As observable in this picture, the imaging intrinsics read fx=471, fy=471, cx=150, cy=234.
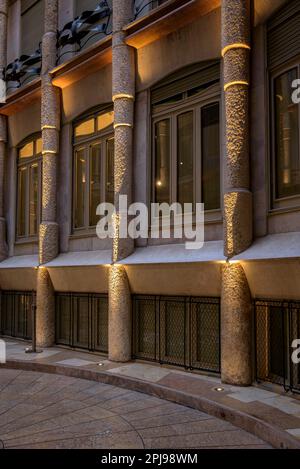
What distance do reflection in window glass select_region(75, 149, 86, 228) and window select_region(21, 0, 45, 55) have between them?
16.0 feet

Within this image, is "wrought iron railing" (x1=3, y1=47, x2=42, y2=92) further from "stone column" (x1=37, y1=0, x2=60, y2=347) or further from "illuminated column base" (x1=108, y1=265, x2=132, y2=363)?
"illuminated column base" (x1=108, y1=265, x2=132, y2=363)

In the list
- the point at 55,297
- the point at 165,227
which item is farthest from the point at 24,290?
the point at 165,227

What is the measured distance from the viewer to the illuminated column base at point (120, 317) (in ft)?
35.8

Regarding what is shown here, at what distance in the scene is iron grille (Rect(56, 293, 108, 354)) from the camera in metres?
12.3

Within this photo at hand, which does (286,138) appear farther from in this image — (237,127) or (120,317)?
(120,317)

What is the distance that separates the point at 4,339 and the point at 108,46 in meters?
9.69

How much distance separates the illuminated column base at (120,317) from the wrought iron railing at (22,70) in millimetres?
7916

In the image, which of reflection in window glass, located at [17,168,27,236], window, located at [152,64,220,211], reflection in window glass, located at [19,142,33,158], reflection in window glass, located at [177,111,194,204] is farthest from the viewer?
reflection in window glass, located at [17,168,27,236]

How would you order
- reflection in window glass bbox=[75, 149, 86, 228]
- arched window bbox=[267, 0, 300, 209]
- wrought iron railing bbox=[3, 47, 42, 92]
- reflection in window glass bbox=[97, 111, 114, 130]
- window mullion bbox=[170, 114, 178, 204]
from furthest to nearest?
wrought iron railing bbox=[3, 47, 42, 92] < reflection in window glass bbox=[75, 149, 86, 228] < reflection in window glass bbox=[97, 111, 114, 130] < window mullion bbox=[170, 114, 178, 204] < arched window bbox=[267, 0, 300, 209]

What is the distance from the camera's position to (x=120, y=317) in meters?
10.9

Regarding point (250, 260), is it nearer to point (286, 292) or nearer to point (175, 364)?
point (286, 292)

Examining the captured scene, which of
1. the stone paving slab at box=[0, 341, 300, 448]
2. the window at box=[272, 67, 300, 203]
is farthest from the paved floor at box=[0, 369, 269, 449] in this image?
the window at box=[272, 67, 300, 203]

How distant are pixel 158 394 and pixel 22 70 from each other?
1157 centimetres

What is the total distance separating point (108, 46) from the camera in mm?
11859
